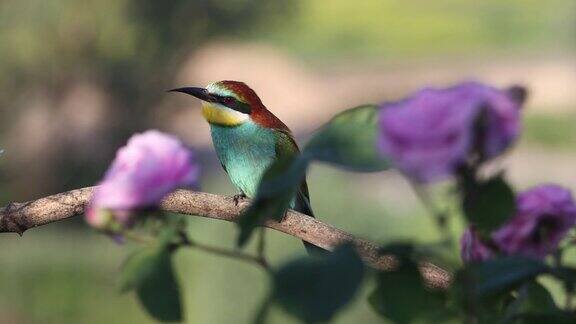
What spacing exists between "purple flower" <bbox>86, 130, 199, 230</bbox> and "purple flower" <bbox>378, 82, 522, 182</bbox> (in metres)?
0.10

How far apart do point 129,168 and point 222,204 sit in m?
0.37

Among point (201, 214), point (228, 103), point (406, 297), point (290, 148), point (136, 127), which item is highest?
point (406, 297)

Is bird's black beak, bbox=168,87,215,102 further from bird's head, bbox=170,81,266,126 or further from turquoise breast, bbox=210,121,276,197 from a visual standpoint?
turquoise breast, bbox=210,121,276,197

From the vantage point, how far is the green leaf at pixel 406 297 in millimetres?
507

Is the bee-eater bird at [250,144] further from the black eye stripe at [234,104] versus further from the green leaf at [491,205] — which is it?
the green leaf at [491,205]

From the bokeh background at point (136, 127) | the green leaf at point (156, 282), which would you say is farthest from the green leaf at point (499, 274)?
the bokeh background at point (136, 127)

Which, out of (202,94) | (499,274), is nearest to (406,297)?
(499,274)

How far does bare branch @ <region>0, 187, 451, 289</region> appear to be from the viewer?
2.60 ft

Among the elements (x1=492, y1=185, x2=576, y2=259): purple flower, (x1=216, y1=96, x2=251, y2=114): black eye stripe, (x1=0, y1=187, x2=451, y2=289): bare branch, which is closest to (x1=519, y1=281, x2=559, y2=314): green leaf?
(x1=492, y1=185, x2=576, y2=259): purple flower

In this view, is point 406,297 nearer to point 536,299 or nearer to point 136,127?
point 536,299

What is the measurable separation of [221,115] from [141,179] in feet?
4.03

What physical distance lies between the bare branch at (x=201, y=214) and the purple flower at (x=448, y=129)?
11.9 inches

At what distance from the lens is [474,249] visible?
21.0 inches

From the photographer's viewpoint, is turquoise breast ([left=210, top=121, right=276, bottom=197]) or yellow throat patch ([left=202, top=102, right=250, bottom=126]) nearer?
yellow throat patch ([left=202, top=102, right=250, bottom=126])
